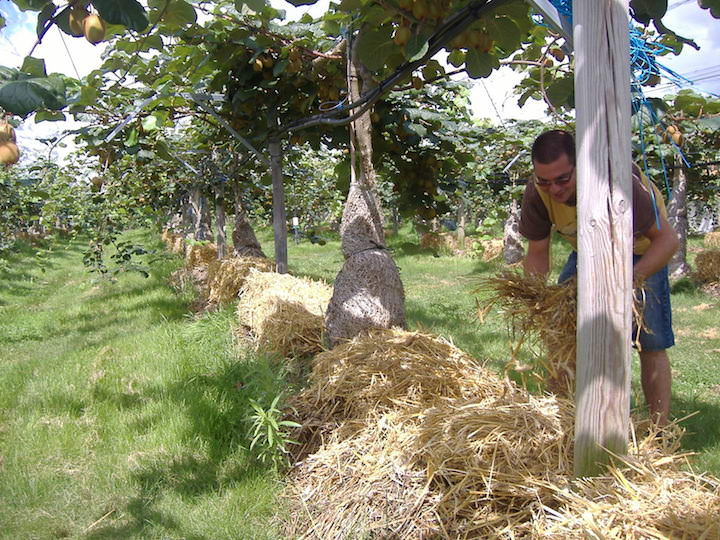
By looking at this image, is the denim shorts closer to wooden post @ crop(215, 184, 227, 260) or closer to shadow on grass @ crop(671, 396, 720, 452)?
shadow on grass @ crop(671, 396, 720, 452)

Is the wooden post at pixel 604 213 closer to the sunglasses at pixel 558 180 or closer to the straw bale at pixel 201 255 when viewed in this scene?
the sunglasses at pixel 558 180

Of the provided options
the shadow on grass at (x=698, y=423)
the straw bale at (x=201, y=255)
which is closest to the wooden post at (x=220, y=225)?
the straw bale at (x=201, y=255)

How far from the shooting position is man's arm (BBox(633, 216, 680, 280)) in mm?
2066

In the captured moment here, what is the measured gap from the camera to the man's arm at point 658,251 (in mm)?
2066

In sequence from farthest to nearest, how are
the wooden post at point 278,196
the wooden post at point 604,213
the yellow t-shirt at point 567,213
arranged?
the wooden post at point 278,196
the yellow t-shirt at point 567,213
the wooden post at point 604,213

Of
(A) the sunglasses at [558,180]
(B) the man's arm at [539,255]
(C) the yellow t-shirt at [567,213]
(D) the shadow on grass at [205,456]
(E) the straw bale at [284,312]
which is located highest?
(A) the sunglasses at [558,180]

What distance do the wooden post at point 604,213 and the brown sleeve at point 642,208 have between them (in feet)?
2.54

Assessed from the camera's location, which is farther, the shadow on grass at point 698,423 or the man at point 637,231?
the shadow on grass at point 698,423

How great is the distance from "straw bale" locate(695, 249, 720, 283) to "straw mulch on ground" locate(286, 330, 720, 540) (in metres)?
8.72

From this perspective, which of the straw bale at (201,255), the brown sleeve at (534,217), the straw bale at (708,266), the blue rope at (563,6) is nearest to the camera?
the blue rope at (563,6)

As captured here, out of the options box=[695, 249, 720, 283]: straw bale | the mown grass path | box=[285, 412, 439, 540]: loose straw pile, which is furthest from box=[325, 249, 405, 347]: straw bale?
box=[695, 249, 720, 283]: straw bale

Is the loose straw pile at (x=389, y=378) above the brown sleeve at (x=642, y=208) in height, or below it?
below

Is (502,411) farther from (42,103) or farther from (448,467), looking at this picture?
(42,103)

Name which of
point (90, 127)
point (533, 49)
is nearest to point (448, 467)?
point (533, 49)
